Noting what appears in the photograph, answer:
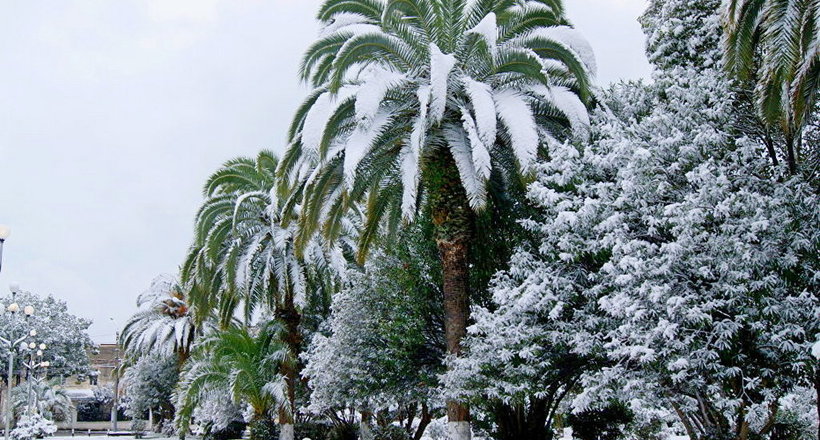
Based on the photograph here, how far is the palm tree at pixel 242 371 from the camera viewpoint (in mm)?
22688

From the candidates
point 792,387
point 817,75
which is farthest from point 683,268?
point 817,75

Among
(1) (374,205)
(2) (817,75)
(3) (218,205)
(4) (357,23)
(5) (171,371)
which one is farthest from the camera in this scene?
(5) (171,371)

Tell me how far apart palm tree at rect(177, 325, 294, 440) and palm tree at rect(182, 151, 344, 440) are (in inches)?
17.1

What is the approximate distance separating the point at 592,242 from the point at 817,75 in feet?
13.5

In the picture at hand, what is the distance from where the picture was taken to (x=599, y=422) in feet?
71.0

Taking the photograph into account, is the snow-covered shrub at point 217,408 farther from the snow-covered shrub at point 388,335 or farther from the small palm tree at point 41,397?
the small palm tree at point 41,397

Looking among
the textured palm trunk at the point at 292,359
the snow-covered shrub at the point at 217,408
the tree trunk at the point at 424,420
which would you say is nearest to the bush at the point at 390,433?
the tree trunk at the point at 424,420

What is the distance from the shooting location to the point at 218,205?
78.8ft

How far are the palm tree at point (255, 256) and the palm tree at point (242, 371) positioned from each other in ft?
1.43

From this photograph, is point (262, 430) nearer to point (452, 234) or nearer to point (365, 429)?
point (365, 429)

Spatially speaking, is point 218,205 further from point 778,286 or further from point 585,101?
point 778,286

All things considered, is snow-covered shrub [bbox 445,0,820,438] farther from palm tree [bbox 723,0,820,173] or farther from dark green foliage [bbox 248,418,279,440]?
dark green foliage [bbox 248,418,279,440]

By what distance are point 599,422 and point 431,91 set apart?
37.9 ft

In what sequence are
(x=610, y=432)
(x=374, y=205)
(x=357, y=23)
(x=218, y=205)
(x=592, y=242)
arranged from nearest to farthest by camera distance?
(x=592, y=242)
(x=357, y=23)
(x=374, y=205)
(x=610, y=432)
(x=218, y=205)
